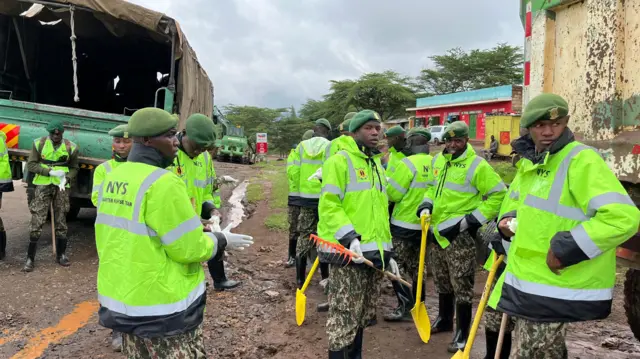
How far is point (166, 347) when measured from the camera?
7.41ft

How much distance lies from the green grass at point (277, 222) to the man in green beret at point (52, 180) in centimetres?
339

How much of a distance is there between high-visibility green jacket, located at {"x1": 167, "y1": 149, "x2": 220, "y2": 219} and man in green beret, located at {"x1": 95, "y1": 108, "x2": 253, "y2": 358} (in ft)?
5.39

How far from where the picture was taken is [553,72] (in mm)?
3166

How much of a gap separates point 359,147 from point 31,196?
4.69 metres

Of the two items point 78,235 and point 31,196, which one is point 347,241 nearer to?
point 31,196

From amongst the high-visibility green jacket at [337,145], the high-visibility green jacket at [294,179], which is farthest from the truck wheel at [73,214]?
the high-visibility green jacket at [337,145]

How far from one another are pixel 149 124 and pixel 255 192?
10.7 metres

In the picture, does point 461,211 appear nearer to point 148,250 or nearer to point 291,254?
Result: point 148,250

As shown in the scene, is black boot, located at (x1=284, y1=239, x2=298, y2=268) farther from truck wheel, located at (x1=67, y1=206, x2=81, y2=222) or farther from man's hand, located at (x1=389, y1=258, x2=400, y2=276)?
truck wheel, located at (x1=67, y1=206, x2=81, y2=222)

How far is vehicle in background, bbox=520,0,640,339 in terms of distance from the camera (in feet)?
8.41

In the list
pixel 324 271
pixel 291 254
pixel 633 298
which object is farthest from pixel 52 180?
pixel 633 298

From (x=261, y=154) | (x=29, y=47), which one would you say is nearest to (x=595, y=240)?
(x=29, y=47)

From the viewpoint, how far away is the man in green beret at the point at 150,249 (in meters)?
2.14

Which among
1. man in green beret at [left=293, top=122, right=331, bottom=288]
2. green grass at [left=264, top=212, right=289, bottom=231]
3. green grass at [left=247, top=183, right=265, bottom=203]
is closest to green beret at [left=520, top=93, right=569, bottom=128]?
man in green beret at [left=293, top=122, right=331, bottom=288]
